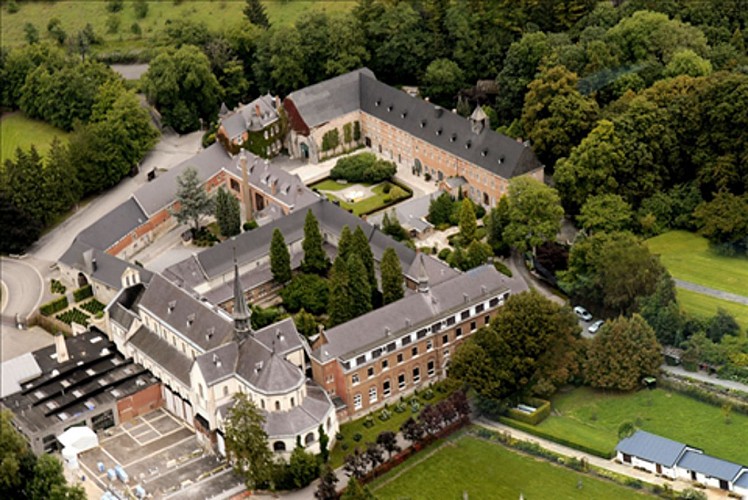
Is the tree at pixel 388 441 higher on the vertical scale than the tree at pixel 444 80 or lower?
lower

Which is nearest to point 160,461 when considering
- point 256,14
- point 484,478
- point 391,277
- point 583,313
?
point 484,478

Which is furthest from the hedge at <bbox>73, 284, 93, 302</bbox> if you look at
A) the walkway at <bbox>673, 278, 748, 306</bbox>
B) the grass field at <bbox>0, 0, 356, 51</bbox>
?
the grass field at <bbox>0, 0, 356, 51</bbox>

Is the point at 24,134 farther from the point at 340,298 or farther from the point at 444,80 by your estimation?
the point at 340,298

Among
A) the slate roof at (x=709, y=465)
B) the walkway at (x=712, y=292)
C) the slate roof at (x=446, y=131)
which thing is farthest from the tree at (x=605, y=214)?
the slate roof at (x=709, y=465)

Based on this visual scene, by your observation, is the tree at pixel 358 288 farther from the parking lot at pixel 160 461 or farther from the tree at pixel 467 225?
the parking lot at pixel 160 461

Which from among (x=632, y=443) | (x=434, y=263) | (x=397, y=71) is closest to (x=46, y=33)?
(x=397, y=71)
